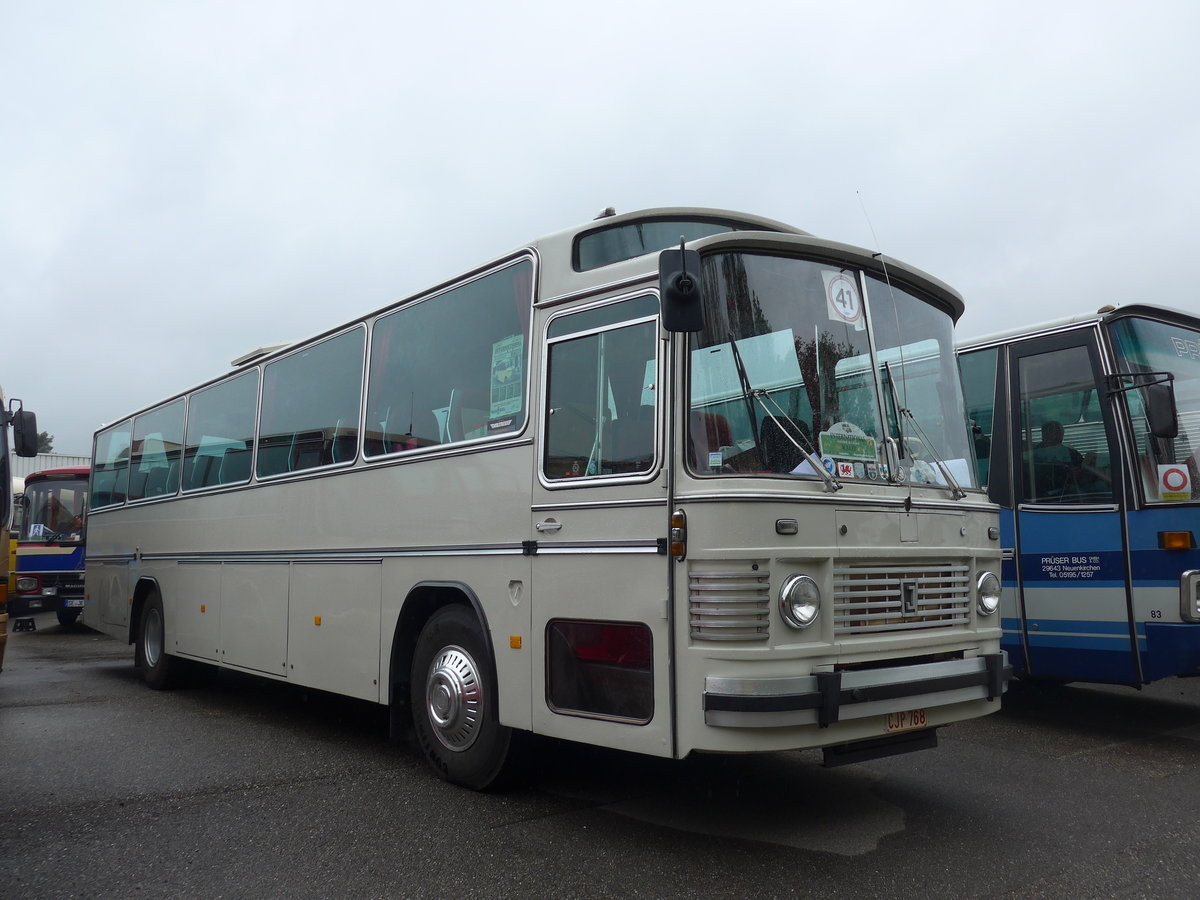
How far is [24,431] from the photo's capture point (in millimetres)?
9367

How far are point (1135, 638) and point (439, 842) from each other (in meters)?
5.28

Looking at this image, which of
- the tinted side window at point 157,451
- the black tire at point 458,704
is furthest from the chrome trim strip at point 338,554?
the tinted side window at point 157,451

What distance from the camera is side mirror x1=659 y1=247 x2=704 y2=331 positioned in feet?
15.2

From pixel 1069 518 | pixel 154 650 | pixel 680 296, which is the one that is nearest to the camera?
pixel 680 296

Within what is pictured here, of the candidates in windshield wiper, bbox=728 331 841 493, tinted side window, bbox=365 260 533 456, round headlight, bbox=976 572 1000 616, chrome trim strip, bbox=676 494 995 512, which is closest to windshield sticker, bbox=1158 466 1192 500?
round headlight, bbox=976 572 1000 616

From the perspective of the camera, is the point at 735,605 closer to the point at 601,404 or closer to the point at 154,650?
the point at 601,404

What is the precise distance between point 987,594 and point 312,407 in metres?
5.39

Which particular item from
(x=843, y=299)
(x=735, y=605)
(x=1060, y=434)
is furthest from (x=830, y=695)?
(x=1060, y=434)

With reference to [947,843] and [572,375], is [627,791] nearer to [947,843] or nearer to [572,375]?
[947,843]

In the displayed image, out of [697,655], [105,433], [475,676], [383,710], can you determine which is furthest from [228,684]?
[697,655]

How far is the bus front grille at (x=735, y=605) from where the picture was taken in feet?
14.8

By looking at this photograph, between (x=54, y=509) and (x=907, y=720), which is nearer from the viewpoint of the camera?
(x=907, y=720)

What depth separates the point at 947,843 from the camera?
4965 millimetres

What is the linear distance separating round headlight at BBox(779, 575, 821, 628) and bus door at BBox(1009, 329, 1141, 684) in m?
3.98
